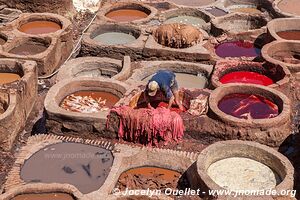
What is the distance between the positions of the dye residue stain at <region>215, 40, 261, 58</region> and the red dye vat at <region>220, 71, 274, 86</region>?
5.40 feet

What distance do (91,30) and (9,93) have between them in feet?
14.6

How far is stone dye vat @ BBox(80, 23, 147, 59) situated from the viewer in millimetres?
14961

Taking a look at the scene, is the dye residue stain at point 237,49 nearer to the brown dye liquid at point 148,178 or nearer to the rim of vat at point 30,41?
the rim of vat at point 30,41

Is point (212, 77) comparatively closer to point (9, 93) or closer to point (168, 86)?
point (168, 86)

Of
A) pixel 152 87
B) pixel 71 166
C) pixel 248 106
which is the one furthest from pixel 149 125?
pixel 248 106

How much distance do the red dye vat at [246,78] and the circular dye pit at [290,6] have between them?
16.2 feet

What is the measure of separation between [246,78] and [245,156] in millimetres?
4096

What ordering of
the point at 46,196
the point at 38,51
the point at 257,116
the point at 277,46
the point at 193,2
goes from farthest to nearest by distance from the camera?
1. the point at 193,2
2. the point at 38,51
3. the point at 277,46
4. the point at 257,116
5. the point at 46,196

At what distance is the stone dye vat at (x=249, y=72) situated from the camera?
1344 cm

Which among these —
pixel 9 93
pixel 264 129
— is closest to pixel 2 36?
pixel 9 93

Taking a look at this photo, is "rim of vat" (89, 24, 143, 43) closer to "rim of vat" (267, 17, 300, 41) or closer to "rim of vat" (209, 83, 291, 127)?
"rim of vat" (267, 17, 300, 41)

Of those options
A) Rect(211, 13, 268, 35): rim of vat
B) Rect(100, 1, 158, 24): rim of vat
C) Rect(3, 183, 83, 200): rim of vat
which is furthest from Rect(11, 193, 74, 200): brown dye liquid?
Rect(211, 13, 268, 35): rim of vat

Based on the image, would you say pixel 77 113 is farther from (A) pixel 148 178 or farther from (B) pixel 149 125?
(A) pixel 148 178

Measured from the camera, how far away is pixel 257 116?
11812mm
